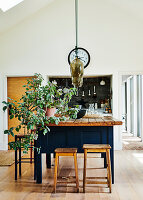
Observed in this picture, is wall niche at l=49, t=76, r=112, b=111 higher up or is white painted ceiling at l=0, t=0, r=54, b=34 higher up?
white painted ceiling at l=0, t=0, r=54, b=34

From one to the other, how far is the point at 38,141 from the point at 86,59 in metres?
3.15

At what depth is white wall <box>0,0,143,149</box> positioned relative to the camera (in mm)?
5684

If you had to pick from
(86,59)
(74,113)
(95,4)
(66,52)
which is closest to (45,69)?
(66,52)

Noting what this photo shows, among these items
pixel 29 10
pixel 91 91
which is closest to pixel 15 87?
pixel 29 10

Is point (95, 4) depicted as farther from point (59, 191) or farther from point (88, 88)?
point (59, 191)

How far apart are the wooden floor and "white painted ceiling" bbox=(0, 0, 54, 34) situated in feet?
11.7

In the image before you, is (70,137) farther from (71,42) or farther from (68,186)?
(71,42)

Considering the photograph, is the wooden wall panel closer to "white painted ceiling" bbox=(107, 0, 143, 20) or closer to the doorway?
"white painted ceiling" bbox=(107, 0, 143, 20)

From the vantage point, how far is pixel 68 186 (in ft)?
10.2

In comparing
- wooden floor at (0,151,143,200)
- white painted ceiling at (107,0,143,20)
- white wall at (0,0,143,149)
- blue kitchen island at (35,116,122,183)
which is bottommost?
wooden floor at (0,151,143,200)

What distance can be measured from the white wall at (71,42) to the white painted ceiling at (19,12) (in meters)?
0.14

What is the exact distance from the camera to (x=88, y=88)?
695 cm

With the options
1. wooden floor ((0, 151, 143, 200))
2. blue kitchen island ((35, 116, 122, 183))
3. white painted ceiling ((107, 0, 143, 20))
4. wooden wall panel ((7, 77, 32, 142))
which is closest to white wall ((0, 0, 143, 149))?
white painted ceiling ((107, 0, 143, 20))

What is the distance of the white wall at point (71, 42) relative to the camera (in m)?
5.68
